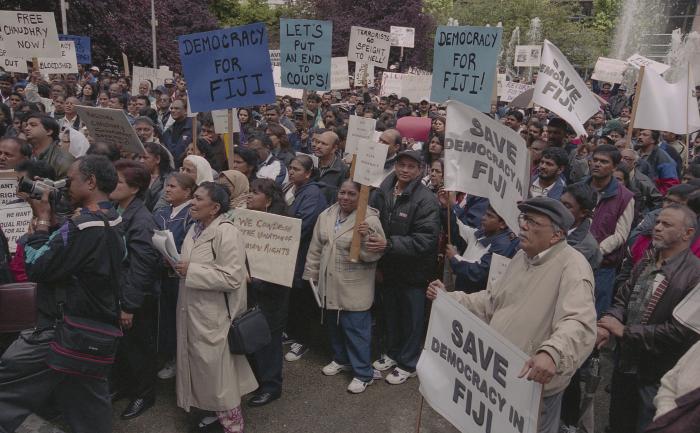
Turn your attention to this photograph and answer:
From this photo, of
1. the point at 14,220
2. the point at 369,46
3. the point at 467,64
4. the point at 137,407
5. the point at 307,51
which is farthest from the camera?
the point at 369,46

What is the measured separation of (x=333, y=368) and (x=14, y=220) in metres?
2.93

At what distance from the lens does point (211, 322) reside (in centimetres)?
406

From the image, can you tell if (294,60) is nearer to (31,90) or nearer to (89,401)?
(89,401)

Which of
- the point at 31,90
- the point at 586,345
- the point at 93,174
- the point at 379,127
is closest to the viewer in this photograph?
the point at 586,345

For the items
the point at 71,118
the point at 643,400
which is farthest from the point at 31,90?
the point at 643,400

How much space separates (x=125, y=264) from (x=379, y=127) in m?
5.83

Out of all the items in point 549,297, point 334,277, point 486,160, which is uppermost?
point 486,160

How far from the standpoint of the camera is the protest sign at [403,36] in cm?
2012

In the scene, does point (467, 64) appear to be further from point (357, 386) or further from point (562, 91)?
point (357, 386)

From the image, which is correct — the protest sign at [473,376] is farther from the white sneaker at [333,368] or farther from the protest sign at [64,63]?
the protest sign at [64,63]

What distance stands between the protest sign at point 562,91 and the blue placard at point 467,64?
829 mm

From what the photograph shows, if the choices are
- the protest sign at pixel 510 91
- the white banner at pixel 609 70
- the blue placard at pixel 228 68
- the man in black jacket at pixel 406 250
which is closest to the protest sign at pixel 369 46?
the protest sign at pixel 510 91

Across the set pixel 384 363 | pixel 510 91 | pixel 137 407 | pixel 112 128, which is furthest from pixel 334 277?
pixel 510 91

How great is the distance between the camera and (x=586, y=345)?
2.89m
